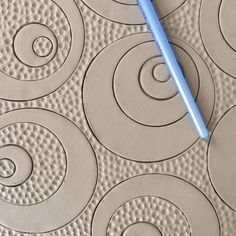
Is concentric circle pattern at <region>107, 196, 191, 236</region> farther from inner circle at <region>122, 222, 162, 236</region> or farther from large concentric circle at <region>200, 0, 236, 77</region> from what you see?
large concentric circle at <region>200, 0, 236, 77</region>

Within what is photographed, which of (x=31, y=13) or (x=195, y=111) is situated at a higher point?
(x=31, y=13)

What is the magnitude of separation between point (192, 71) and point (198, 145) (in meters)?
0.06

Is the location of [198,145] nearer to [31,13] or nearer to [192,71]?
[192,71]

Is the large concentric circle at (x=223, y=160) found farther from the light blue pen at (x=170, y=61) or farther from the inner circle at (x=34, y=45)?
the inner circle at (x=34, y=45)

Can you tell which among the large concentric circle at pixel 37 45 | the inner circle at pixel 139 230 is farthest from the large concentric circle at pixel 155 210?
the large concentric circle at pixel 37 45

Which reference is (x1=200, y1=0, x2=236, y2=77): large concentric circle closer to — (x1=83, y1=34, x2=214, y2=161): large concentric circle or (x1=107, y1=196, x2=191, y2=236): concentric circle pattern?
(x1=83, y1=34, x2=214, y2=161): large concentric circle

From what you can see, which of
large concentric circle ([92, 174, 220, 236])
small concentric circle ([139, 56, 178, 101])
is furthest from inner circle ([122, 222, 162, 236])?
small concentric circle ([139, 56, 178, 101])

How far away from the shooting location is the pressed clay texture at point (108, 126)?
14.1 inches

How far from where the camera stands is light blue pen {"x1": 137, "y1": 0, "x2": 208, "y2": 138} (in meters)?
0.35

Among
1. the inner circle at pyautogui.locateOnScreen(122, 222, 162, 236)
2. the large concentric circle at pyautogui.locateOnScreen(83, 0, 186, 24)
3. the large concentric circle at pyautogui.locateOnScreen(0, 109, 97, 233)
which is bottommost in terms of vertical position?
the inner circle at pyautogui.locateOnScreen(122, 222, 162, 236)

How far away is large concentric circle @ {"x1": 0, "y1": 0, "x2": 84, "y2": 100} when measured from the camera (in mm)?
359

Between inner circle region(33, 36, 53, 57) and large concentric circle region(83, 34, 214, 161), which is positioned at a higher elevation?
inner circle region(33, 36, 53, 57)

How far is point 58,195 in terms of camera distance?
1.18ft

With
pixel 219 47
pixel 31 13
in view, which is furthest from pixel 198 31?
pixel 31 13
